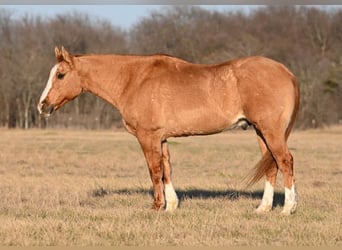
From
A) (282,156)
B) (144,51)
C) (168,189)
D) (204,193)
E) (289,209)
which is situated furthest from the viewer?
(144,51)

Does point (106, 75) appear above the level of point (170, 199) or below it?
above

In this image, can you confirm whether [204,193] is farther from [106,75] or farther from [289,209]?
[106,75]

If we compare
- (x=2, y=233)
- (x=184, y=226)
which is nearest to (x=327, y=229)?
(x=184, y=226)

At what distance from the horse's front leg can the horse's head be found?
144cm

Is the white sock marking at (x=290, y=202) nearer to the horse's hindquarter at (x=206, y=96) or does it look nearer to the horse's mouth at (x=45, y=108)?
the horse's hindquarter at (x=206, y=96)

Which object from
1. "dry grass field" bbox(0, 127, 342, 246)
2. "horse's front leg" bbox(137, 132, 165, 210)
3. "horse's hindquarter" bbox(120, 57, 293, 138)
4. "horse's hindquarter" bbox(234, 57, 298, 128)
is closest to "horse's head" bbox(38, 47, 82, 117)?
"horse's hindquarter" bbox(120, 57, 293, 138)

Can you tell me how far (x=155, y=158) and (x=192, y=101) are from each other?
3.26 feet

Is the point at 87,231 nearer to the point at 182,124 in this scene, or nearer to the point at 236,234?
the point at 236,234

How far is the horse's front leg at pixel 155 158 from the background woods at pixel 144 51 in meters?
25.6

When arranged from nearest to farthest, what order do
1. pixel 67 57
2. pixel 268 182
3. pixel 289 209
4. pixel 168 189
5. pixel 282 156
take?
1. pixel 289 209
2. pixel 282 156
3. pixel 168 189
4. pixel 268 182
5. pixel 67 57

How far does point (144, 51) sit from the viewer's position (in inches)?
1658

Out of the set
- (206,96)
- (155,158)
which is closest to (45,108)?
(155,158)

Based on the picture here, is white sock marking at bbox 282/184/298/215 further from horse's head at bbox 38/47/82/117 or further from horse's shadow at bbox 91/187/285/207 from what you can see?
horse's head at bbox 38/47/82/117

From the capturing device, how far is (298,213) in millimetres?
9164
